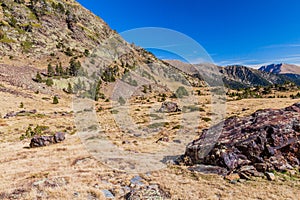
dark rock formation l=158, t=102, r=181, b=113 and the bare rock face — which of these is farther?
dark rock formation l=158, t=102, r=181, b=113

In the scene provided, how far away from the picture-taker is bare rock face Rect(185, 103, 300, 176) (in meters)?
15.2

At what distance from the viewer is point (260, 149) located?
15.9 metres

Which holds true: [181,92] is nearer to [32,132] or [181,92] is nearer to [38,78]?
[32,132]

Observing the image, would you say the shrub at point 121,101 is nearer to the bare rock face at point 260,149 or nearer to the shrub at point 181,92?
the shrub at point 181,92

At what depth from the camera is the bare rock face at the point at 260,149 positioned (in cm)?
1524

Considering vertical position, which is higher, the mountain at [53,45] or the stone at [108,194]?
the mountain at [53,45]

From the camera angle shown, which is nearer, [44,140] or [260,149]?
[260,149]

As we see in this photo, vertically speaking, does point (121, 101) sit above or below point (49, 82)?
below

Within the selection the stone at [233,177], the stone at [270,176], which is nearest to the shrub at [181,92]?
the stone at [233,177]

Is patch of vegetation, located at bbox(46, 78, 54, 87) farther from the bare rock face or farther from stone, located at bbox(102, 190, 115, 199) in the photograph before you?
stone, located at bbox(102, 190, 115, 199)

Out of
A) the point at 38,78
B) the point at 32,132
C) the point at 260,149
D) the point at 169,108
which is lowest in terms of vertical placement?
the point at 32,132

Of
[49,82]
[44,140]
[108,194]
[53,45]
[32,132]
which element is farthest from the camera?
[53,45]

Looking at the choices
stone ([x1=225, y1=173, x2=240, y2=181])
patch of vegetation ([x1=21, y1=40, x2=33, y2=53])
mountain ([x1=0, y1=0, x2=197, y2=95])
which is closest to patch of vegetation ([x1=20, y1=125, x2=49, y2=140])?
stone ([x1=225, y1=173, x2=240, y2=181])

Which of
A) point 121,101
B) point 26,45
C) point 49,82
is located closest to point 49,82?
point 49,82
